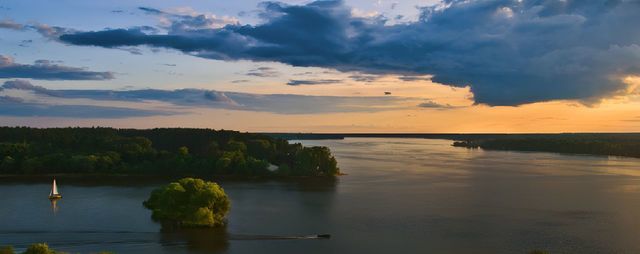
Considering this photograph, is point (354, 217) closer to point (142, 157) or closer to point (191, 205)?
point (191, 205)

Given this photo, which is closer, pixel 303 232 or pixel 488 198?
pixel 303 232

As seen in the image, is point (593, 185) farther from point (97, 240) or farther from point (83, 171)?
point (83, 171)

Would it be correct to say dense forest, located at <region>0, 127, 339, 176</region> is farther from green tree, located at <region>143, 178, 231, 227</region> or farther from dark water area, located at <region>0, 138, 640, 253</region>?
green tree, located at <region>143, 178, 231, 227</region>

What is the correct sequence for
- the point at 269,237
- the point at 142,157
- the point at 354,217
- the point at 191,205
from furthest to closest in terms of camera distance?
the point at 142,157, the point at 354,217, the point at 191,205, the point at 269,237

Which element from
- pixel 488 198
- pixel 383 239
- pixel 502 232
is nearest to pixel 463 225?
pixel 502 232

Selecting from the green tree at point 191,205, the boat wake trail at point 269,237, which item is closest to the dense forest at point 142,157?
the green tree at point 191,205

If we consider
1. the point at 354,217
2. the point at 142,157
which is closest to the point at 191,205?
the point at 354,217
